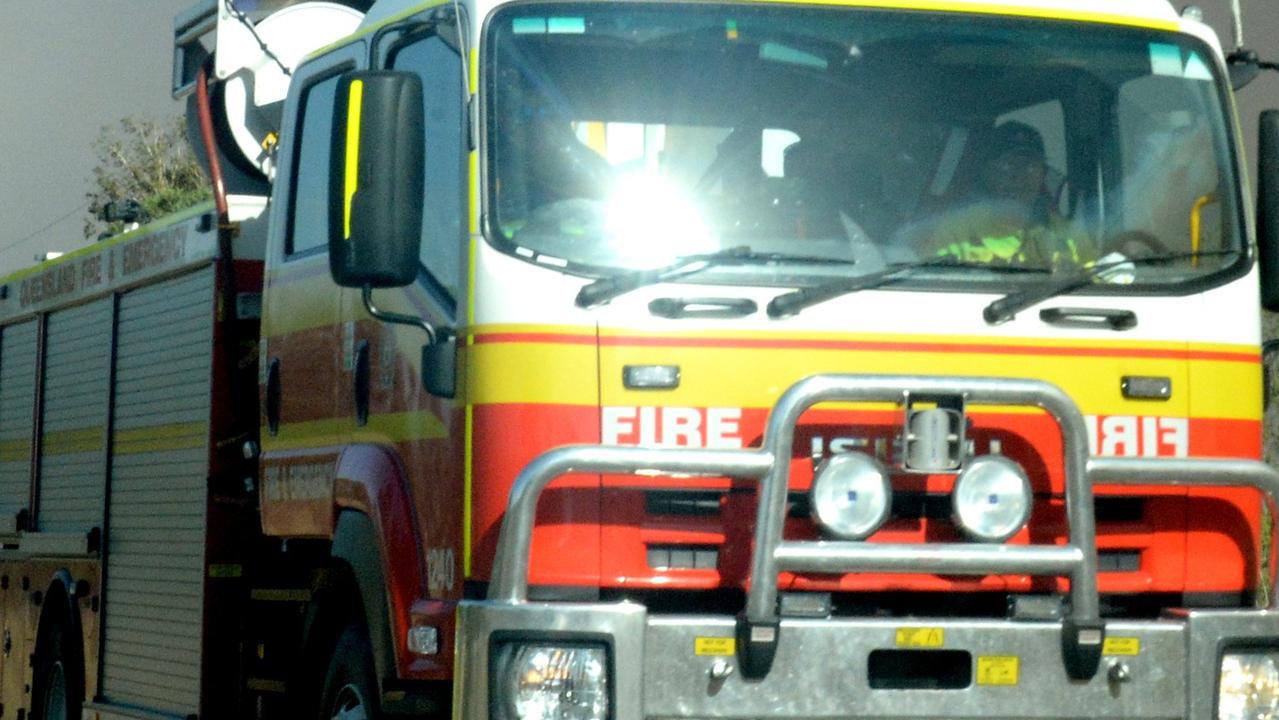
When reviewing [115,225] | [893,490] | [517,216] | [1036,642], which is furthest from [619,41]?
[115,225]

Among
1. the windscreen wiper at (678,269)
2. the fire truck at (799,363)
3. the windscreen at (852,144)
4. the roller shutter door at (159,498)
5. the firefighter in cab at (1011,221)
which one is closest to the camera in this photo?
the fire truck at (799,363)

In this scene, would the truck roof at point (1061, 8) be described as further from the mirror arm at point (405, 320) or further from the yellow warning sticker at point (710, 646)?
the yellow warning sticker at point (710, 646)

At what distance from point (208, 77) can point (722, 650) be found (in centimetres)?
459

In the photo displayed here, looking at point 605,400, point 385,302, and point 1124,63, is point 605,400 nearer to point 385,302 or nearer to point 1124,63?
point 385,302

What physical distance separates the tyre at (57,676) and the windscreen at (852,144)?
Answer: 5.12 meters

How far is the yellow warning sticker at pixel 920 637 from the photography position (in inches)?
213

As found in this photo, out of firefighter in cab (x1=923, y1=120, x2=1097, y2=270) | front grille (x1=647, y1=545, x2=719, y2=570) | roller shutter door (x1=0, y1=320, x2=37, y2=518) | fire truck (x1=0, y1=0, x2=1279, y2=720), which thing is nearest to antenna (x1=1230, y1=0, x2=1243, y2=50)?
fire truck (x1=0, y1=0, x2=1279, y2=720)

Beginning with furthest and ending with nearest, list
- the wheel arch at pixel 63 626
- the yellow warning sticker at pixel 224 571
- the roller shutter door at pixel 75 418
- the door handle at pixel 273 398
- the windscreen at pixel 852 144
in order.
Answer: the wheel arch at pixel 63 626 < the roller shutter door at pixel 75 418 < the yellow warning sticker at pixel 224 571 < the door handle at pixel 273 398 < the windscreen at pixel 852 144

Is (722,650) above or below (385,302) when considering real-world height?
below

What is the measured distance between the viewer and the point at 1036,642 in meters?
5.48

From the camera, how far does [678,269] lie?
18.3 ft

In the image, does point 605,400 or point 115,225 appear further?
point 115,225

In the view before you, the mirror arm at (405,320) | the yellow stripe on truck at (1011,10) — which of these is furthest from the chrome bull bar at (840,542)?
the yellow stripe on truck at (1011,10)

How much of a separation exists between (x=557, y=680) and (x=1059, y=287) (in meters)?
1.63
